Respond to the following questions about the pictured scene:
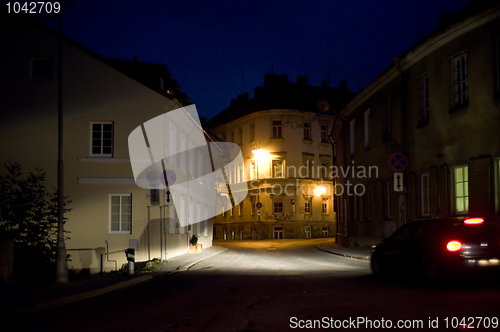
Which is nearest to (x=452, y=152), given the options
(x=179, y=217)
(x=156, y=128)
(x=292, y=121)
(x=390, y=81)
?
(x=390, y=81)

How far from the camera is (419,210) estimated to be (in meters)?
21.5

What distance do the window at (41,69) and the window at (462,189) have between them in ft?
56.7

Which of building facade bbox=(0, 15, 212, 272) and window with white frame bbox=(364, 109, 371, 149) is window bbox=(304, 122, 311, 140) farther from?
building facade bbox=(0, 15, 212, 272)

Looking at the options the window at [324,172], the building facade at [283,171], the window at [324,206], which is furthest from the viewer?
the window at [324,172]

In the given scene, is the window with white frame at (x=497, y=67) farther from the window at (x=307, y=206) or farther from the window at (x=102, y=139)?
the window at (x=307, y=206)

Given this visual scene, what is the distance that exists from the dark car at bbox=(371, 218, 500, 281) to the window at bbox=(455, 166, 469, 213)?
6.88 metres

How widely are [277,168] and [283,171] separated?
700mm

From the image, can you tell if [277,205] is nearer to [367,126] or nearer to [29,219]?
[367,126]

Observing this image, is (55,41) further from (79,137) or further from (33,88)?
(79,137)

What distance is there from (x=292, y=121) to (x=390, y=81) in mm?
31414

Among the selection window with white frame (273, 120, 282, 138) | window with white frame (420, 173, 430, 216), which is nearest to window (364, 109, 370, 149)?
window with white frame (420, 173, 430, 216)

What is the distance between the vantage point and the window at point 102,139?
23.7m

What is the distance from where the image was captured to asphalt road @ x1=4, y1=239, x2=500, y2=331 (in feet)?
24.5

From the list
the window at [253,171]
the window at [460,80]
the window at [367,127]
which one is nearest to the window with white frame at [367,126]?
the window at [367,127]
